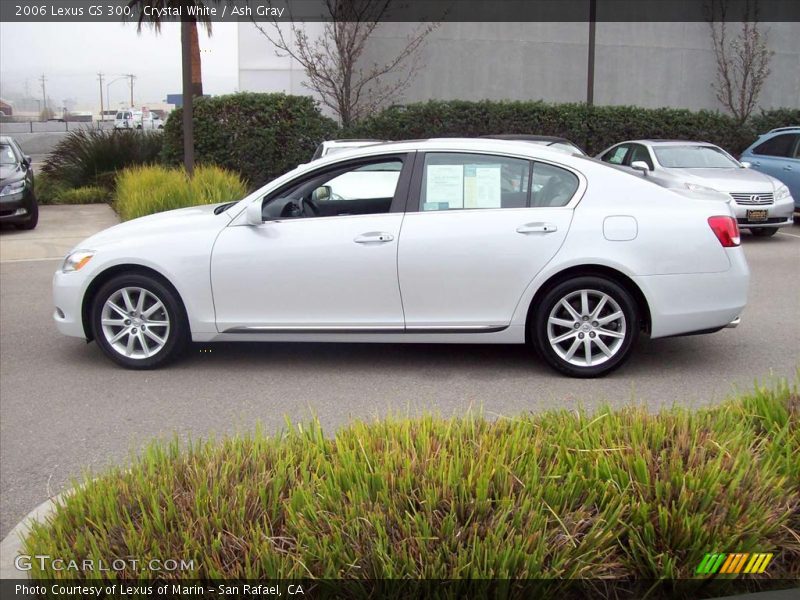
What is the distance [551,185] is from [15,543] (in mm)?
4357

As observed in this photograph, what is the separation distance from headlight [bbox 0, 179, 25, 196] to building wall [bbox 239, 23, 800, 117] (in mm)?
10691

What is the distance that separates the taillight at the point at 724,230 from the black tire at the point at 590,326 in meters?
0.75

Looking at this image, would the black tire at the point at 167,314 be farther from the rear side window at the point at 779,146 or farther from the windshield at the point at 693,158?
the rear side window at the point at 779,146

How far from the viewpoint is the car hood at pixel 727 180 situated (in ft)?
44.4

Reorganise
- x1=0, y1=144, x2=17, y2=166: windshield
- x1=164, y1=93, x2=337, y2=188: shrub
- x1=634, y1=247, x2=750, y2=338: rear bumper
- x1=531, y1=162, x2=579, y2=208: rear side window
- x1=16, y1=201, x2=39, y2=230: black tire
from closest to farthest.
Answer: x1=634, y1=247, x2=750, y2=338: rear bumper < x1=531, y1=162, x2=579, y2=208: rear side window < x1=16, y1=201, x2=39, y2=230: black tire < x1=0, y1=144, x2=17, y2=166: windshield < x1=164, y1=93, x2=337, y2=188: shrub

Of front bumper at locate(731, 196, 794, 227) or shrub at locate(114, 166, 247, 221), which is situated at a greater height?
shrub at locate(114, 166, 247, 221)

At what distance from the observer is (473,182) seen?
6652 mm

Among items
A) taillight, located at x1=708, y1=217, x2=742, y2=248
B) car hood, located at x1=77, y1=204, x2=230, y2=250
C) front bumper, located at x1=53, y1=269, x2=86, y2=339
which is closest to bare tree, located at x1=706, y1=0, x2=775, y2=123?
taillight, located at x1=708, y1=217, x2=742, y2=248

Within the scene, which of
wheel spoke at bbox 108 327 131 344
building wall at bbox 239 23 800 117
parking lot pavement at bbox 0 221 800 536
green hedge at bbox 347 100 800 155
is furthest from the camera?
building wall at bbox 239 23 800 117

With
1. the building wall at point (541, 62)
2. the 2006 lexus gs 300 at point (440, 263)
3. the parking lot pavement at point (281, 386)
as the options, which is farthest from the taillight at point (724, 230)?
the building wall at point (541, 62)

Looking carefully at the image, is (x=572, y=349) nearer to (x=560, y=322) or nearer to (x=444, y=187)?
(x=560, y=322)

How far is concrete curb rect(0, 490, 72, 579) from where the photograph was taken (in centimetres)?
338

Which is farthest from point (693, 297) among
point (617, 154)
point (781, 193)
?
point (617, 154)

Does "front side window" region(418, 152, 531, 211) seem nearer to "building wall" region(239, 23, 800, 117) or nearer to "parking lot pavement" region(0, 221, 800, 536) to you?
"parking lot pavement" region(0, 221, 800, 536)
